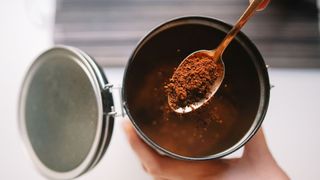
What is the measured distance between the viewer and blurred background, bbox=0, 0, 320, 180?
2.30 feet

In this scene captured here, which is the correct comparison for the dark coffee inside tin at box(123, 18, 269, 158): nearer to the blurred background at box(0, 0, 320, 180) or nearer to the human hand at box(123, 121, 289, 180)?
the human hand at box(123, 121, 289, 180)

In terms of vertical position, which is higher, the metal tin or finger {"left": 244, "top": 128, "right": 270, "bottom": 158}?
the metal tin

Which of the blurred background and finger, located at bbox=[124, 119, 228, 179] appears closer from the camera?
finger, located at bbox=[124, 119, 228, 179]

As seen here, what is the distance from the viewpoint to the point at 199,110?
54 cm

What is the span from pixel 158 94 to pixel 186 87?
0.10 meters

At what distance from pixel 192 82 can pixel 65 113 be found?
0.23m

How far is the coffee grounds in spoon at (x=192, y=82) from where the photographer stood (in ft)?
1.64

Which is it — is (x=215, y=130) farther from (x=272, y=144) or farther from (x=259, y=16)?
(x=259, y=16)

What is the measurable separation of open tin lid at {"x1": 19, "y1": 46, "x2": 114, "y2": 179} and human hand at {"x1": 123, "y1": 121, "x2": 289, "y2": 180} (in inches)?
2.4

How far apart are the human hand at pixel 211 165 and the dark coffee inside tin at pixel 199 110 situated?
2cm

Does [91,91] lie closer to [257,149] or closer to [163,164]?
[163,164]

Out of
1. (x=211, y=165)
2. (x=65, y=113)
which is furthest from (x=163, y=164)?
(x=65, y=113)

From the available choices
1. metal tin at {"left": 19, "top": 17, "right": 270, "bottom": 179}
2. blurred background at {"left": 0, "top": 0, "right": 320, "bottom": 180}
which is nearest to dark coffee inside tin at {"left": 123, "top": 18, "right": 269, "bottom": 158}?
metal tin at {"left": 19, "top": 17, "right": 270, "bottom": 179}

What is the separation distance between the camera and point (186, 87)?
502mm
